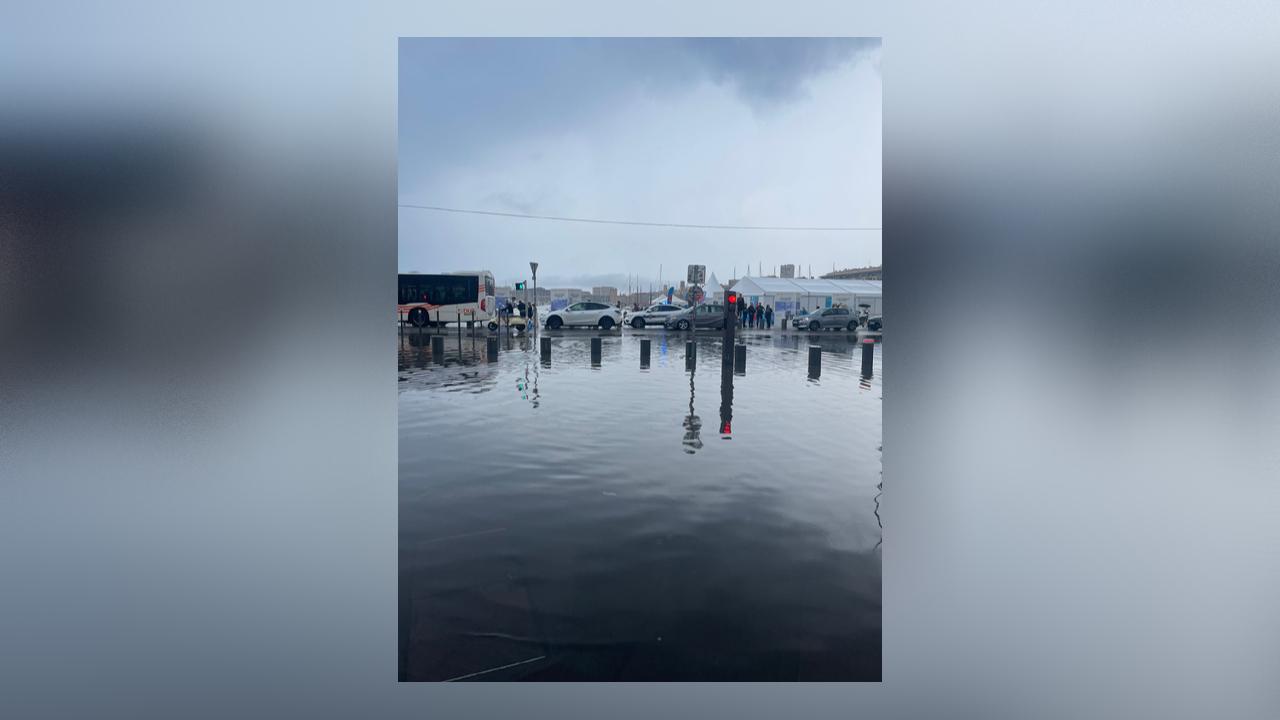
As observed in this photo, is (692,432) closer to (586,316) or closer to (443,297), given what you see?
(586,316)

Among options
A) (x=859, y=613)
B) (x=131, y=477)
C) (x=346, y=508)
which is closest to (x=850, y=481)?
(x=859, y=613)

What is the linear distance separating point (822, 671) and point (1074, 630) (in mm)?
974

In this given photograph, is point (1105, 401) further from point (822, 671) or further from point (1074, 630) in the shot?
point (822, 671)

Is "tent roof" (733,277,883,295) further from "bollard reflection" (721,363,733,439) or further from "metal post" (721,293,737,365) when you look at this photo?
"metal post" (721,293,737,365)

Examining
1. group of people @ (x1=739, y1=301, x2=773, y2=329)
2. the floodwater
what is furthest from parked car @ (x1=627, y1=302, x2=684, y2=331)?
the floodwater

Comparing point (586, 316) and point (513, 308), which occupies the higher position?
point (513, 308)

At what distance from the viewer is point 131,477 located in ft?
7.84

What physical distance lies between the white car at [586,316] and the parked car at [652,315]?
1.65 feet

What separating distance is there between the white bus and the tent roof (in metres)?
7.46

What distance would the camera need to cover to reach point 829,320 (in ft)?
57.2

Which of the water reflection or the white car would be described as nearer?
the water reflection

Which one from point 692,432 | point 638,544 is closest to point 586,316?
point 692,432

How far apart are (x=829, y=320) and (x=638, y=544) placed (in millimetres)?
15697

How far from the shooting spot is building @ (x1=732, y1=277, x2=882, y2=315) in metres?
17.7
